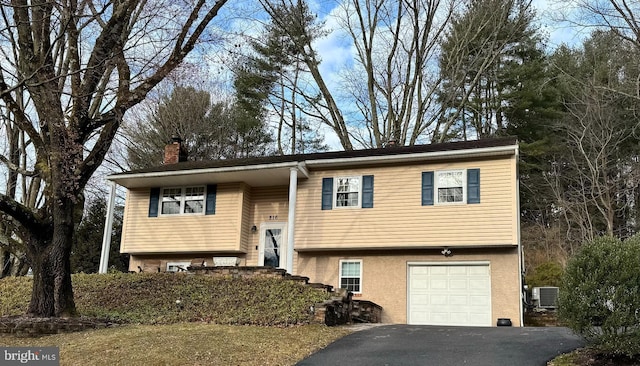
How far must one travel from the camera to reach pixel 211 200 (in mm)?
18516

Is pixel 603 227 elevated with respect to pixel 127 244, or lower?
elevated

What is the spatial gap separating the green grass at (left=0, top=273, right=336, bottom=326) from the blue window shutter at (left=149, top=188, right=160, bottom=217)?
10.5 feet

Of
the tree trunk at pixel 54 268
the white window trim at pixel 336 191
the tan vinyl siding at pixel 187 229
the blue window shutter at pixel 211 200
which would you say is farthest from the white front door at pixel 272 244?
the tree trunk at pixel 54 268

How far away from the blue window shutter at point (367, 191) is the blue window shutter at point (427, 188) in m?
1.56

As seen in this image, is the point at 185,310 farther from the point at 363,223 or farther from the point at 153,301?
the point at 363,223

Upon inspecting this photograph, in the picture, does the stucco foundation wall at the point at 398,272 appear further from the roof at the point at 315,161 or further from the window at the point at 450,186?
the roof at the point at 315,161

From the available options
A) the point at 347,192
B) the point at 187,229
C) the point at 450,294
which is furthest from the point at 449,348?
the point at 187,229

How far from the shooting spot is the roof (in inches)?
615

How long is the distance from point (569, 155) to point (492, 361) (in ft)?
68.6

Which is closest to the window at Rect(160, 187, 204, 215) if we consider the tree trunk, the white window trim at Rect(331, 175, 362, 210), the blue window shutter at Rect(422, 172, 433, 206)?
the white window trim at Rect(331, 175, 362, 210)

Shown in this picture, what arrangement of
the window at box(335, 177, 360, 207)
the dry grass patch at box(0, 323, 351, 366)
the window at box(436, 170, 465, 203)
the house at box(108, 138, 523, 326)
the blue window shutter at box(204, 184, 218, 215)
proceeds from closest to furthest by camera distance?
the dry grass patch at box(0, 323, 351, 366), the house at box(108, 138, 523, 326), the window at box(436, 170, 465, 203), the window at box(335, 177, 360, 207), the blue window shutter at box(204, 184, 218, 215)

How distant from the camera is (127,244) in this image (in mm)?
19172

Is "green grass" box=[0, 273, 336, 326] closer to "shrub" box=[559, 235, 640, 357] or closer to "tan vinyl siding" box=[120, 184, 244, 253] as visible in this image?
"tan vinyl siding" box=[120, 184, 244, 253]

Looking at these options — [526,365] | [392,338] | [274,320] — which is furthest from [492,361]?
[274,320]
